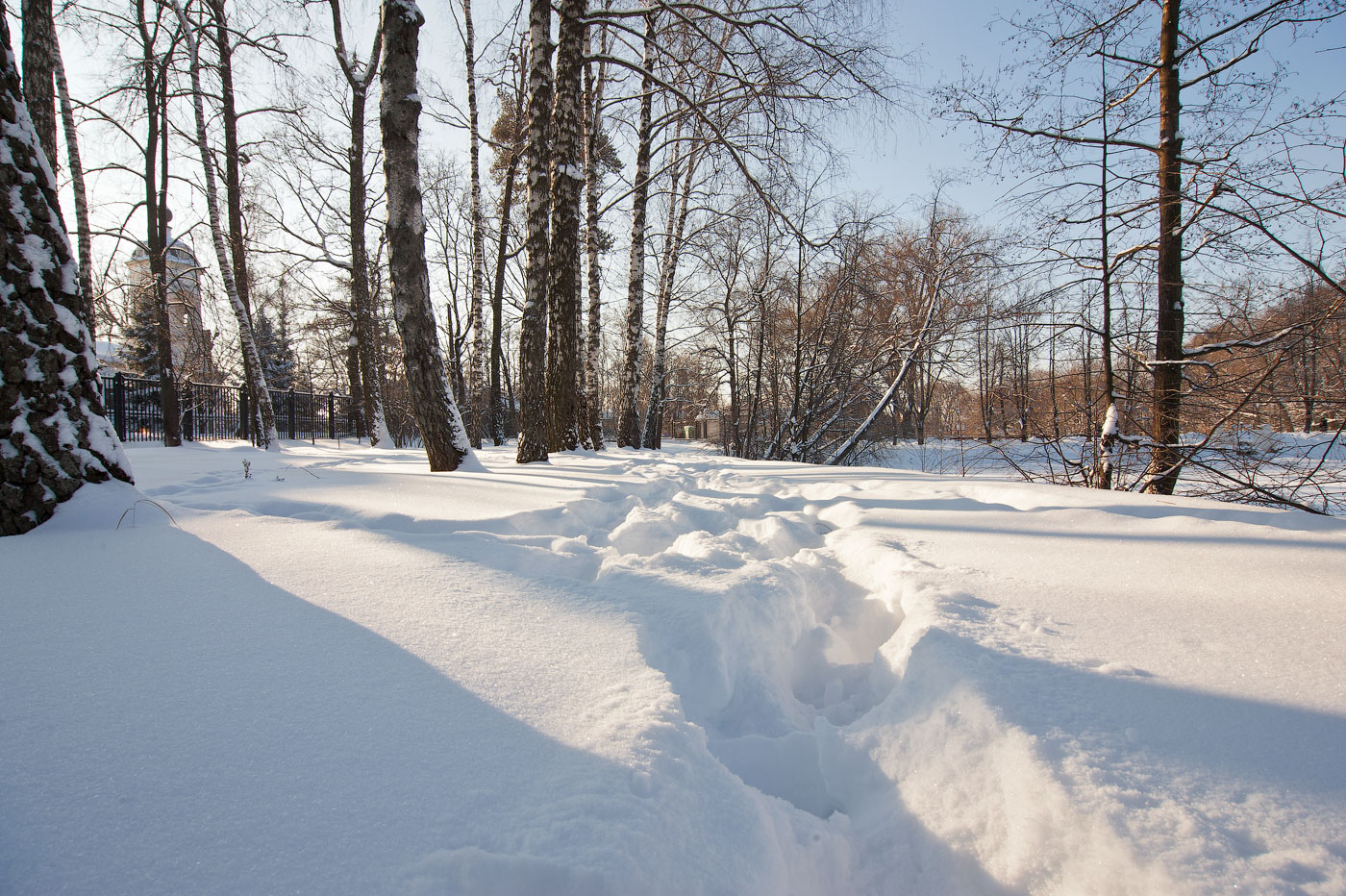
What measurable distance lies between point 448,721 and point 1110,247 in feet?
21.0

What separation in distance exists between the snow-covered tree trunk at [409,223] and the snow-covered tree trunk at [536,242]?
45.0 inches

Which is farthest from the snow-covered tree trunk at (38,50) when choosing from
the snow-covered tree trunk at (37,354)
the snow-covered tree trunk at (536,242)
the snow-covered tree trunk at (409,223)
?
the snow-covered tree trunk at (536,242)

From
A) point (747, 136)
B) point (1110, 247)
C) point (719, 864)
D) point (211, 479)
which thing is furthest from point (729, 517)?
point (747, 136)

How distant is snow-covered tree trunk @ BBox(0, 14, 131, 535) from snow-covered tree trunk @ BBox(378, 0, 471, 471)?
2.00 metres

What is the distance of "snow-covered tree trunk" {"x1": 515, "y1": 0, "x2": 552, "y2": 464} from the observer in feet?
17.5

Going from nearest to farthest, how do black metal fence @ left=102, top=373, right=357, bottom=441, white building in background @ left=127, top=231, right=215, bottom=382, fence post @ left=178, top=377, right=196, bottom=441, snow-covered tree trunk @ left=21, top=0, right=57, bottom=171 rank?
snow-covered tree trunk @ left=21, top=0, right=57, bottom=171, white building in background @ left=127, top=231, right=215, bottom=382, black metal fence @ left=102, top=373, right=357, bottom=441, fence post @ left=178, top=377, right=196, bottom=441

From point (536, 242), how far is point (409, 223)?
1.59 m

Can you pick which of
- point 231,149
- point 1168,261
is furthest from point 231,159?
point 1168,261

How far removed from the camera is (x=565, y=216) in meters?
5.61

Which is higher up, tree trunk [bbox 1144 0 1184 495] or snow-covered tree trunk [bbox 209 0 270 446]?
snow-covered tree trunk [bbox 209 0 270 446]

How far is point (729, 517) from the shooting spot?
3.20 meters

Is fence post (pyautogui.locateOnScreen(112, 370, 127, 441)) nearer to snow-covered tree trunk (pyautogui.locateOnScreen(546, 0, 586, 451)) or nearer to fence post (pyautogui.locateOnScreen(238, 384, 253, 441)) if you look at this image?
fence post (pyautogui.locateOnScreen(238, 384, 253, 441))

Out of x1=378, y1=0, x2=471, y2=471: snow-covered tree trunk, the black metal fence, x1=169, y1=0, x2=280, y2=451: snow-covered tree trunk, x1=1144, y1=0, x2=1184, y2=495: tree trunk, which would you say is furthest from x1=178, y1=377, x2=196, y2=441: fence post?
x1=1144, y1=0, x2=1184, y2=495: tree trunk

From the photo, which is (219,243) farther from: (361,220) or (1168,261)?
(1168,261)
